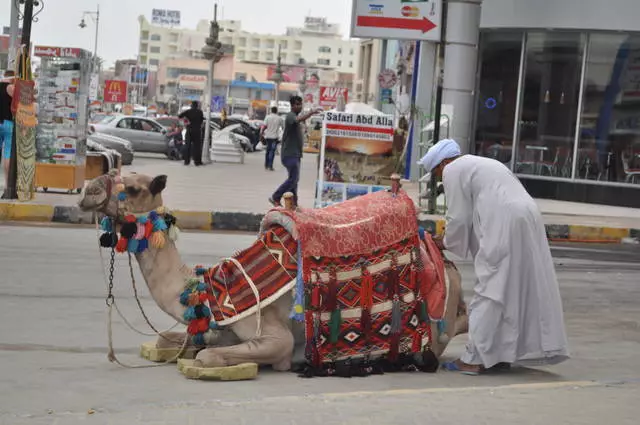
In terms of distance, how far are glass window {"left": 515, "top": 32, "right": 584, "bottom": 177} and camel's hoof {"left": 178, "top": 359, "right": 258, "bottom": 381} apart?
21.5 m

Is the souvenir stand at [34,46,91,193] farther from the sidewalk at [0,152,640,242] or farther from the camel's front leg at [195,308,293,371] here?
the camel's front leg at [195,308,293,371]

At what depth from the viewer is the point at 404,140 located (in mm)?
19891

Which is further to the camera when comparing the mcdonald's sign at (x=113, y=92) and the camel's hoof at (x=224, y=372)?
the mcdonald's sign at (x=113, y=92)

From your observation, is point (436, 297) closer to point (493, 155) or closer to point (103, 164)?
point (103, 164)

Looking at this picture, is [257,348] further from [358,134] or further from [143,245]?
[358,134]

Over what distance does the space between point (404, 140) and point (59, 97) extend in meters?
5.97

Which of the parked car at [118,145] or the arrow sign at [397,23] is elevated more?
the arrow sign at [397,23]

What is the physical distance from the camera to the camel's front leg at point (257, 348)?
290 inches

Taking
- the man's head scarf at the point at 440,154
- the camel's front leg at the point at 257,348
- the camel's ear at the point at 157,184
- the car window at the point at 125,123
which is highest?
the man's head scarf at the point at 440,154

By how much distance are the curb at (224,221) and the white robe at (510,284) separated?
10559 millimetres

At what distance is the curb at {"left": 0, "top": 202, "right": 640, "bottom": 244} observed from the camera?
18219mm

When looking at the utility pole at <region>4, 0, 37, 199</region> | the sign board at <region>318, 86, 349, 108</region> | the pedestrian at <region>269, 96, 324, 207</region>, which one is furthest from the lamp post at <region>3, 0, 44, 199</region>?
the sign board at <region>318, 86, 349, 108</region>

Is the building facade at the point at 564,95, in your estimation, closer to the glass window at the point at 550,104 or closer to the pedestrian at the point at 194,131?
the glass window at the point at 550,104

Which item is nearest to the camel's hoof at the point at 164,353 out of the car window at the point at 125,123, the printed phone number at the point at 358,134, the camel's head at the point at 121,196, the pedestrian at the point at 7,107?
the camel's head at the point at 121,196
